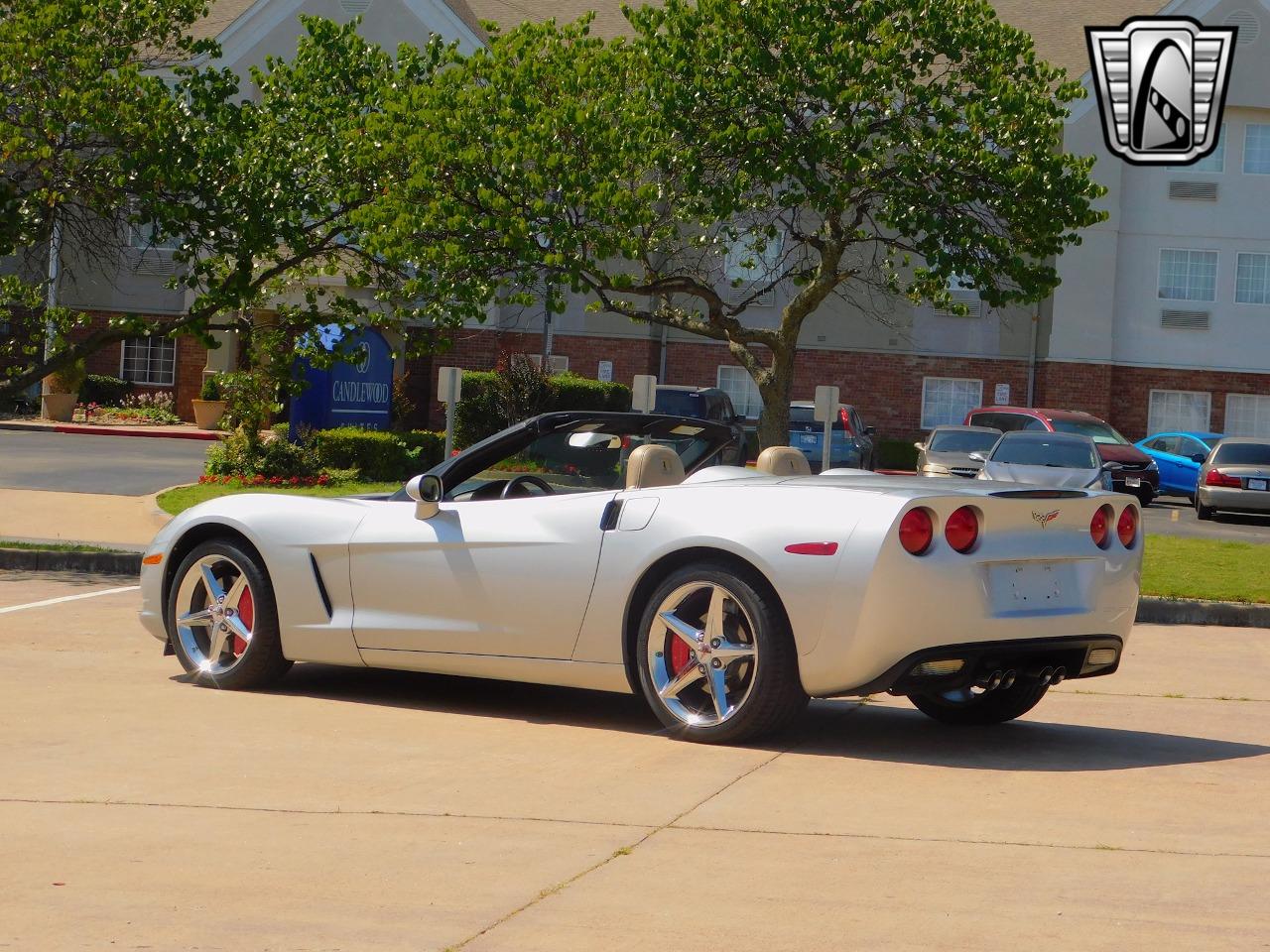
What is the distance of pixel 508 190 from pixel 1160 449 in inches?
744

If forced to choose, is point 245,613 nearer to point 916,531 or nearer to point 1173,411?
point 916,531

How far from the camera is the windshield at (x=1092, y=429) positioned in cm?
3262

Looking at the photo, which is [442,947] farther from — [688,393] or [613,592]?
[688,393]

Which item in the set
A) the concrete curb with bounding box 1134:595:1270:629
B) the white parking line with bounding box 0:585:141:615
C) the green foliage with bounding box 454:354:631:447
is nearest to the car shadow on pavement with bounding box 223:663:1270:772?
the white parking line with bounding box 0:585:141:615

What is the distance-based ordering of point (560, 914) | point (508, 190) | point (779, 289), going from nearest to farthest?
1. point (560, 914)
2. point (508, 190)
3. point (779, 289)

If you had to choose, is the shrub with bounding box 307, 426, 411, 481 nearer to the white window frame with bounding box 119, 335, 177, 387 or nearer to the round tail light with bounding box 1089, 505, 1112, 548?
the white window frame with bounding box 119, 335, 177, 387

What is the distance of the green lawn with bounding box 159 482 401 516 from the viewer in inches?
831

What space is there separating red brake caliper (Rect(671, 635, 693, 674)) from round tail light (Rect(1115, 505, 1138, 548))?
1851 millimetres

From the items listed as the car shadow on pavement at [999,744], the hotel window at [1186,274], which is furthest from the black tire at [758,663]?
the hotel window at [1186,274]

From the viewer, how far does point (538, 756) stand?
259 inches

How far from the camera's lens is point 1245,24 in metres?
40.4

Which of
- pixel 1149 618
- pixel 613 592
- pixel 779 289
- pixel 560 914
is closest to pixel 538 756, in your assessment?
pixel 613 592

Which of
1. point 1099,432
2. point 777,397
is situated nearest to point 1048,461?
point 777,397
